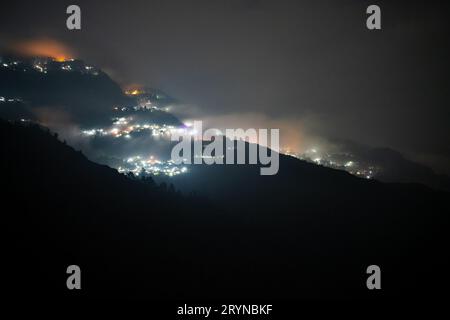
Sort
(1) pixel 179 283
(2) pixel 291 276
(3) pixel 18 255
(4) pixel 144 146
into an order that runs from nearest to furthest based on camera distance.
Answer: (3) pixel 18 255 → (1) pixel 179 283 → (2) pixel 291 276 → (4) pixel 144 146

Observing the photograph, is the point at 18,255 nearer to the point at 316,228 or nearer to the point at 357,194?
the point at 316,228

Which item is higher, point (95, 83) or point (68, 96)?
point (95, 83)

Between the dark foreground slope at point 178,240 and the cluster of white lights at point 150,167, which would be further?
the cluster of white lights at point 150,167

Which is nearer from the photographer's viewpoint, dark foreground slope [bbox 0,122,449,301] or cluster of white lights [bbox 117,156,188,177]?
dark foreground slope [bbox 0,122,449,301]

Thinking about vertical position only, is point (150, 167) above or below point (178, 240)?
above

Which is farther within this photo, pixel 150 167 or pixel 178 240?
pixel 150 167

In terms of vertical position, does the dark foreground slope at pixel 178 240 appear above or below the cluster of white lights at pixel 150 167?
below

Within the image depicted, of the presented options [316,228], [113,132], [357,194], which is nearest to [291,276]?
[316,228]

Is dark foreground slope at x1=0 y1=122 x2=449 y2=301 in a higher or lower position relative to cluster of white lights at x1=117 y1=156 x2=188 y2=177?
lower
